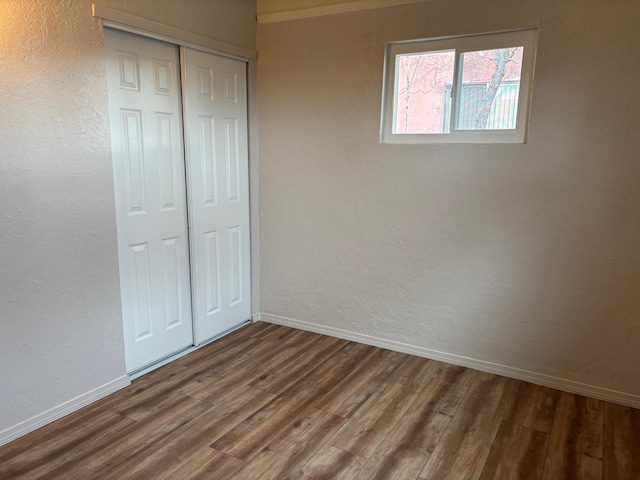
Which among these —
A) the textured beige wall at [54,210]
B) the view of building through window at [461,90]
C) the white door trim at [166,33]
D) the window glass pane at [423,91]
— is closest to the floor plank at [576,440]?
the view of building through window at [461,90]

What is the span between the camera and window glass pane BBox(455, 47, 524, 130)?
2.68 m

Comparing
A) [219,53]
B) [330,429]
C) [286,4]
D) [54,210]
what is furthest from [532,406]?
[286,4]

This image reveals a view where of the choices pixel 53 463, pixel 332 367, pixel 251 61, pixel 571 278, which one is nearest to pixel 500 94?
pixel 571 278

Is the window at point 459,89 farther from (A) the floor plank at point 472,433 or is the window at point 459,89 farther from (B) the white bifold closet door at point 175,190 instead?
(A) the floor plank at point 472,433

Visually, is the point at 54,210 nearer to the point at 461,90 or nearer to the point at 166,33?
the point at 166,33

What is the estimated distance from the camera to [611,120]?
2.42 meters

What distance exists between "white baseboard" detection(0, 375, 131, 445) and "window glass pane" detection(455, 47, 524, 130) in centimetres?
257

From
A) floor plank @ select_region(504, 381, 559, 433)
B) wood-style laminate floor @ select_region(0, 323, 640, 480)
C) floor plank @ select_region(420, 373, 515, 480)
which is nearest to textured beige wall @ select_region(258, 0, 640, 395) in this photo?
floor plank @ select_region(504, 381, 559, 433)

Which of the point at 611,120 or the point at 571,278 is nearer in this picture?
the point at 611,120

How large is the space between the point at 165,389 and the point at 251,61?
2.32m

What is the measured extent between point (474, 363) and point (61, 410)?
7.93 feet

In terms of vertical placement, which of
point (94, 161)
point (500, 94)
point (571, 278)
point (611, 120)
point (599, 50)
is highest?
point (599, 50)

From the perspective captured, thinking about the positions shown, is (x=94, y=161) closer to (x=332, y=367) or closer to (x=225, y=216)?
(x=225, y=216)

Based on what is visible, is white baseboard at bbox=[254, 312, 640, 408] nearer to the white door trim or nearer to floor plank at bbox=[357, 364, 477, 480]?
floor plank at bbox=[357, 364, 477, 480]
